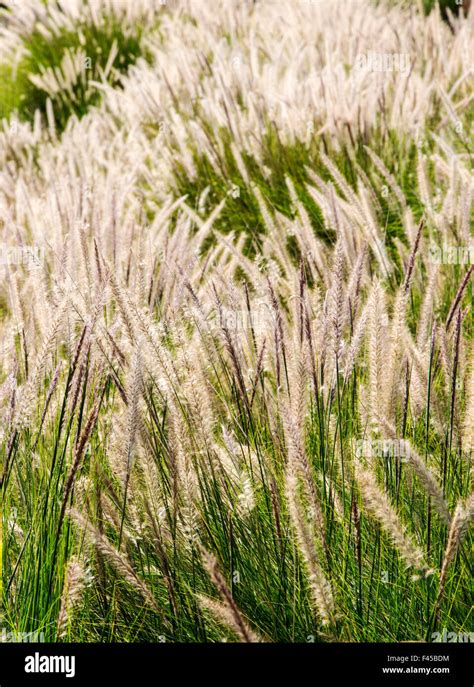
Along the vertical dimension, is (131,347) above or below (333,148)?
below

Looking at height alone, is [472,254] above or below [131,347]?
above

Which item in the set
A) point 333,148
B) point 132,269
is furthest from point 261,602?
point 333,148

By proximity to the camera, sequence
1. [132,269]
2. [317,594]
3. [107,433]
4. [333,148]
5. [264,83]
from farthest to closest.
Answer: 1. [264,83]
2. [333,148]
3. [132,269]
4. [107,433]
5. [317,594]

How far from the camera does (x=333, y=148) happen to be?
10.6 ft

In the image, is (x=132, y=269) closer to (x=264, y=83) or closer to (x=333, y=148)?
(x=333, y=148)

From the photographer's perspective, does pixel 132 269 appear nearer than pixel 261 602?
No

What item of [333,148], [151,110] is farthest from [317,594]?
[151,110]

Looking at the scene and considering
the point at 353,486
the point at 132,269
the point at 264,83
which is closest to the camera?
the point at 353,486

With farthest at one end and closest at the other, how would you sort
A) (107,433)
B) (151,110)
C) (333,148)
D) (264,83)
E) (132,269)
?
(151,110), (264,83), (333,148), (132,269), (107,433)

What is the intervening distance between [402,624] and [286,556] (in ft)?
0.80

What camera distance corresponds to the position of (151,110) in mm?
3971
